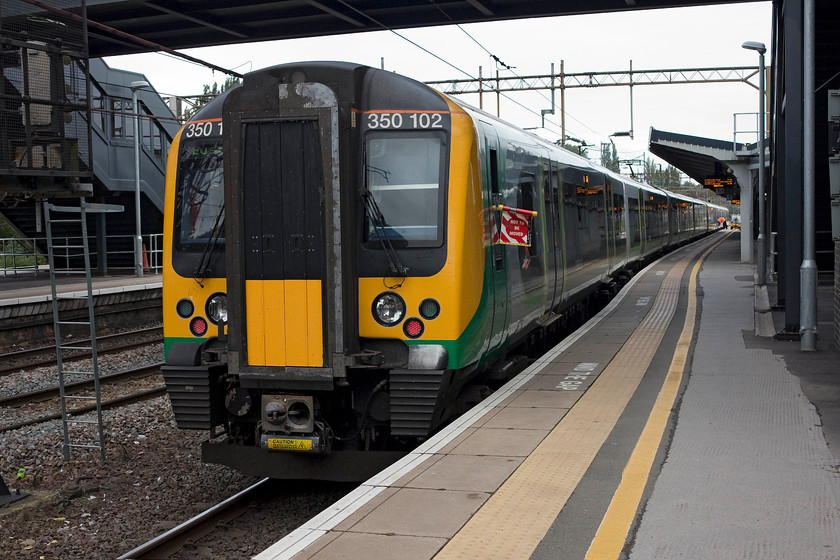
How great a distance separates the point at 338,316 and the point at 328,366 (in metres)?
0.37

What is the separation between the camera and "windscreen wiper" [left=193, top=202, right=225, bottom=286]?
274 inches

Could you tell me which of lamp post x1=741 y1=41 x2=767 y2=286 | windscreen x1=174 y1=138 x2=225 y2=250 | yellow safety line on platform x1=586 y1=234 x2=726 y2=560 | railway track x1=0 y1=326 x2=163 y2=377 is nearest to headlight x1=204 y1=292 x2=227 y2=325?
windscreen x1=174 y1=138 x2=225 y2=250

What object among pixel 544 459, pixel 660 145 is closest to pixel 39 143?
pixel 544 459

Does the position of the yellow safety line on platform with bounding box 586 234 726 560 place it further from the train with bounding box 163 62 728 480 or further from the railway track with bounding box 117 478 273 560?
the railway track with bounding box 117 478 273 560

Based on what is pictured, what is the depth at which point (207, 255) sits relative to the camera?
22.9ft

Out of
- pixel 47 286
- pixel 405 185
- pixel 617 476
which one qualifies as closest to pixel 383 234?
pixel 405 185

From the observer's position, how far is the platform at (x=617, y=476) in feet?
14.2

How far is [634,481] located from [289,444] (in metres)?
2.52

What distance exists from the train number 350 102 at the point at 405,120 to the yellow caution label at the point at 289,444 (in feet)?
7.89

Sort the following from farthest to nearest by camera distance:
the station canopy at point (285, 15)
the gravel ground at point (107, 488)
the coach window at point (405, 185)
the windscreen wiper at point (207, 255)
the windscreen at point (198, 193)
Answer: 1. the station canopy at point (285, 15)
2. the windscreen at point (198, 193)
3. the windscreen wiper at point (207, 255)
4. the gravel ground at point (107, 488)
5. the coach window at point (405, 185)

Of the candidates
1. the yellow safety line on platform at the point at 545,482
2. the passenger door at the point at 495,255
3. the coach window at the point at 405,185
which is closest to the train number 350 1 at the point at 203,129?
the coach window at the point at 405,185

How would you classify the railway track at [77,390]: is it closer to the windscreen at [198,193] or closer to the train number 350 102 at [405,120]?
the windscreen at [198,193]

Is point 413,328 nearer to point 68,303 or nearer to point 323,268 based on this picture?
point 323,268

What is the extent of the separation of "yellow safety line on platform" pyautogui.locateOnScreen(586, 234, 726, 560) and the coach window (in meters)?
2.16
